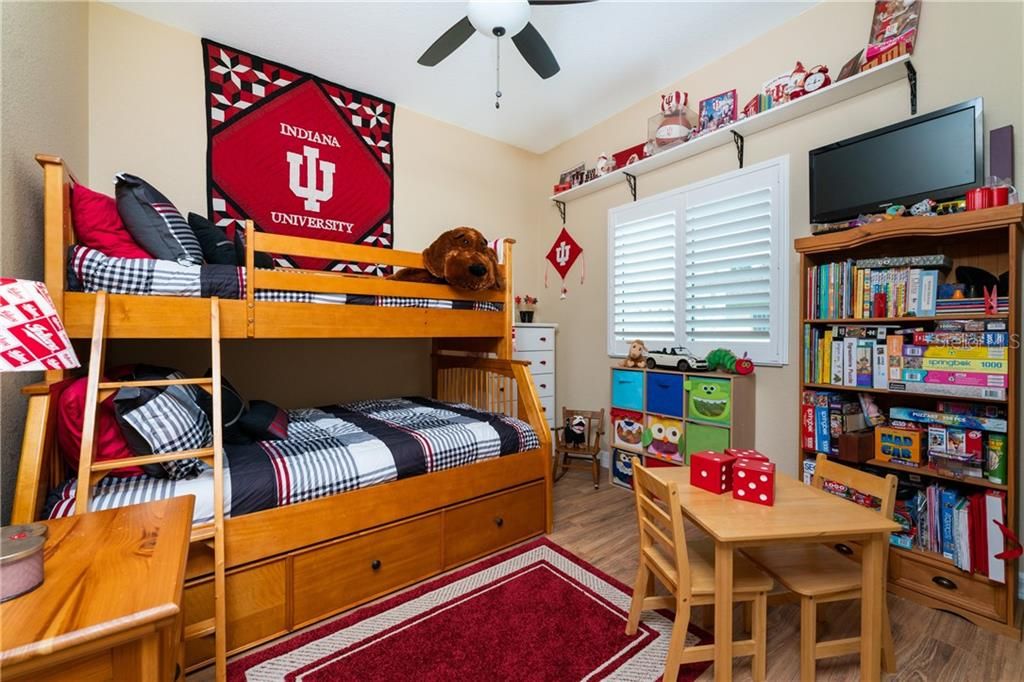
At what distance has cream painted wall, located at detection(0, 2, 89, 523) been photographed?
137 centimetres

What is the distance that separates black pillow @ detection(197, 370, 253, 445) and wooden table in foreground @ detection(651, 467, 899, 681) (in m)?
1.79

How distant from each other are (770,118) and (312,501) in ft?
10.3

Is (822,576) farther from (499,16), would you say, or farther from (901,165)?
(499,16)

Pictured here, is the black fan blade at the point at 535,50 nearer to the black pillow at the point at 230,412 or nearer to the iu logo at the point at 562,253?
the iu logo at the point at 562,253

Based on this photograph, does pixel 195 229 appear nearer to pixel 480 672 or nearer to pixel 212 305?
pixel 212 305

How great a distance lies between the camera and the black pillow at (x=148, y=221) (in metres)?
1.70

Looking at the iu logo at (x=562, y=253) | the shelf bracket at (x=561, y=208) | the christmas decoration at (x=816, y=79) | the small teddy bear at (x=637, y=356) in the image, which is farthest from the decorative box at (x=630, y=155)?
the small teddy bear at (x=637, y=356)

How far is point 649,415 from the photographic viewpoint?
2.99 m

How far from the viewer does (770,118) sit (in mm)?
2510

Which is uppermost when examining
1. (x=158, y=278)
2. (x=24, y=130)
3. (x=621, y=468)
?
(x=24, y=130)

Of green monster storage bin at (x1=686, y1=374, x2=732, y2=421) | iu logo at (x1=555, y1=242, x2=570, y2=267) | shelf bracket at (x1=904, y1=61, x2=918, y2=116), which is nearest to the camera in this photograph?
shelf bracket at (x1=904, y1=61, x2=918, y2=116)

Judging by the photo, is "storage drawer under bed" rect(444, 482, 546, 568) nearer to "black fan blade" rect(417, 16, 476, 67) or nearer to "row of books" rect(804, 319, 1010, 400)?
"row of books" rect(804, 319, 1010, 400)

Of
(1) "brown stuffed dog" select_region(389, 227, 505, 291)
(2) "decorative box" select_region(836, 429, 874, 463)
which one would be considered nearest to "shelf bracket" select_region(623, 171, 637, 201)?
(1) "brown stuffed dog" select_region(389, 227, 505, 291)

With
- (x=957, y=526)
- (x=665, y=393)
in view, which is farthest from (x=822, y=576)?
(x=665, y=393)
